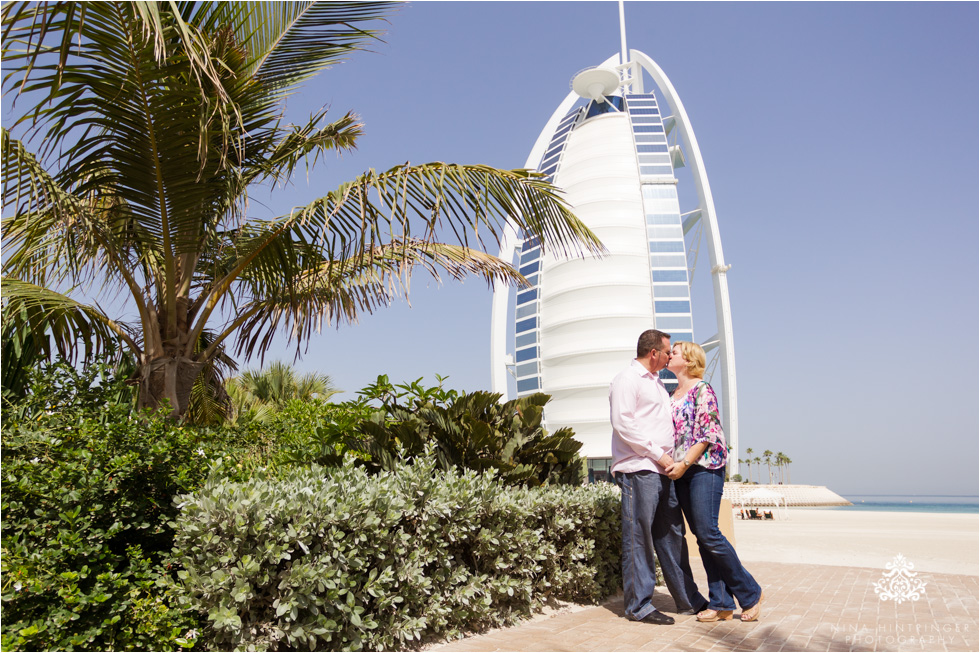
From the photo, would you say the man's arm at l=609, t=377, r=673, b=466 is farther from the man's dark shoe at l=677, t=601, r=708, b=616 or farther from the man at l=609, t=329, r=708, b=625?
the man's dark shoe at l=677, t=601, r=708, b=616

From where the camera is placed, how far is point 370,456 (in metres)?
4.39

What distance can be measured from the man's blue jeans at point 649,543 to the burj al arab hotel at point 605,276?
144ft

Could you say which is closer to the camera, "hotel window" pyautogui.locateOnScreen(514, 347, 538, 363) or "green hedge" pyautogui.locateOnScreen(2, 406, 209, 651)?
"green hedge" pyautogui.locateOnScreen(2, 406, 209, 651)

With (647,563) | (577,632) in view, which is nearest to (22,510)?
(577,632)

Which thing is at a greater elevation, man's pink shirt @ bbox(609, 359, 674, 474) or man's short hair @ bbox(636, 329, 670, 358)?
man's short hair @ bbox(636, 329, 670, 358)

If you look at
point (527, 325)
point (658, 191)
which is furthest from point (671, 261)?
Answer: point (527, 325)

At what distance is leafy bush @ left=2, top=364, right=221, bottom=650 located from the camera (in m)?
2.66

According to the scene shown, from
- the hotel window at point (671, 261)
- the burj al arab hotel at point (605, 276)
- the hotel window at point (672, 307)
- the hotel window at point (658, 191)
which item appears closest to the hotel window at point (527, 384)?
the burj al arab hotel at point (605, 276)

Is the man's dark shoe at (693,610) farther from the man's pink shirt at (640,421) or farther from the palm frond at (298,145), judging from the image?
the palm frond at (298,145)

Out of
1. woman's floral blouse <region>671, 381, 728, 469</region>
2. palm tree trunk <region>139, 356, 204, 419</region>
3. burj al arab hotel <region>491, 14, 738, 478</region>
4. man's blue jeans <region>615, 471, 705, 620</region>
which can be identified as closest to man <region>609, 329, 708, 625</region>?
man's blue jeans <region>615, 471, 705, 620</region>

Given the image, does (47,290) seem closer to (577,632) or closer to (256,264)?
(256,264)

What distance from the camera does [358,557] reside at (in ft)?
9.78

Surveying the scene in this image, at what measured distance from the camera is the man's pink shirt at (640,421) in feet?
13.7

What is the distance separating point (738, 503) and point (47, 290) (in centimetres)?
3930
